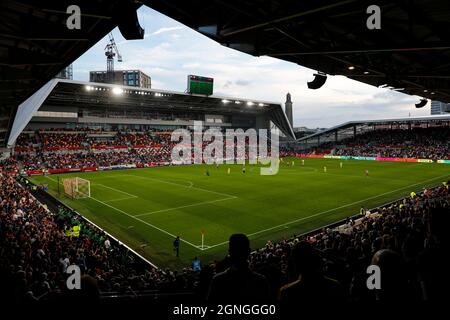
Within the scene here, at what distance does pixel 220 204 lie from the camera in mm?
29844

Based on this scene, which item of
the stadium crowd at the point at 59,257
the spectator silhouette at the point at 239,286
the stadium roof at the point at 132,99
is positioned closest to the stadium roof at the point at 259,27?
the spectator silhouette at the point at 239,286

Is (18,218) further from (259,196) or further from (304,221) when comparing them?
(259,196)

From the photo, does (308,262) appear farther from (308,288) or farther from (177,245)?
(177,245)

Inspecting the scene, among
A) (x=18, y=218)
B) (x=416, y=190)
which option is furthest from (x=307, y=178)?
(x=18, y=218)

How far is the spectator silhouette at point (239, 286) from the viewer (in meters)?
2.96

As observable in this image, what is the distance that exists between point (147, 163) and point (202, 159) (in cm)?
1269

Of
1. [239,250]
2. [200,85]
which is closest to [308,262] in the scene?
[239,250]

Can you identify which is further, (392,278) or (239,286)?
(239,286)

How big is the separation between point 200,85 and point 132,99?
14.8 m

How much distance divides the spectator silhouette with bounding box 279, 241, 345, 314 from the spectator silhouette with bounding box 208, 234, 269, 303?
0.24 meters

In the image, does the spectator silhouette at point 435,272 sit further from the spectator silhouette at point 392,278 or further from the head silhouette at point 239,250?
the head silhouette at point 239,250

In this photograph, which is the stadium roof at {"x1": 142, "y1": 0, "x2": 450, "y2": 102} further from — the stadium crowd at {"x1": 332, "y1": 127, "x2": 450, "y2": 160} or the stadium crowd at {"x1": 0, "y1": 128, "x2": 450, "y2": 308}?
the stadium crowd at {"x1": 332, "y1": 127, "x2": 450, "y2": 160}

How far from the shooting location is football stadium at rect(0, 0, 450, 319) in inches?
125

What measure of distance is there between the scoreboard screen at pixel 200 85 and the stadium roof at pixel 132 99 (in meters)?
1.49
